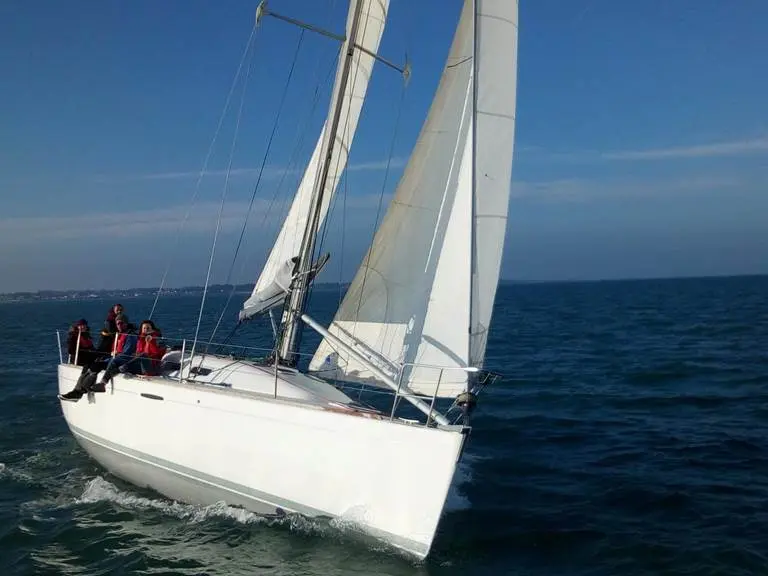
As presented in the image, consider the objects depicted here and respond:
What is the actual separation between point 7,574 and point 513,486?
726 centimetres

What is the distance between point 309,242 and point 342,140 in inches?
71.9

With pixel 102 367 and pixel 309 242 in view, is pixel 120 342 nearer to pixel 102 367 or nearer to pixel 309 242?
pixel 102 367

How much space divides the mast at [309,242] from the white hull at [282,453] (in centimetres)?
70

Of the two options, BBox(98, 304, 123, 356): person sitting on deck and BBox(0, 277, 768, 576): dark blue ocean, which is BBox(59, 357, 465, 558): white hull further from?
BBox(98, 304, 123, 356): person sitting on deck

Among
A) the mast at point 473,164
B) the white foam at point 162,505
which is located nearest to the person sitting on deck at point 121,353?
the white foam at point 162,505

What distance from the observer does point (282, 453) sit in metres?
8.62

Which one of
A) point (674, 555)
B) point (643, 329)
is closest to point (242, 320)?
point (674, 555)

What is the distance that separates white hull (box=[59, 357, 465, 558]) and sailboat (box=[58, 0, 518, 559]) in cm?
2

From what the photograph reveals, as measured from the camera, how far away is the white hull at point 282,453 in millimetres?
7812

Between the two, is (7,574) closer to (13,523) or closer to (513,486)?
(13,523)

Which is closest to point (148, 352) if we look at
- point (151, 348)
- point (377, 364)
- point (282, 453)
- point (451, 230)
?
point (151, 348)

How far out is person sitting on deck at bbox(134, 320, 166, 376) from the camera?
10930 mm

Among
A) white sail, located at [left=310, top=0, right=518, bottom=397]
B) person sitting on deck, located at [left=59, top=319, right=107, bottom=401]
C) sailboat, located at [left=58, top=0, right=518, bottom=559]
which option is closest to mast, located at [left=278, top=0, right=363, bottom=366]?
sailboat, located at [left=58, top=0, right=518, bottom=559]

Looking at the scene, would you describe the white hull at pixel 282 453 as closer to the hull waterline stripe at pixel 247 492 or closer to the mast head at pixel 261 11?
the hull waterline stripe at pixel 247 492
